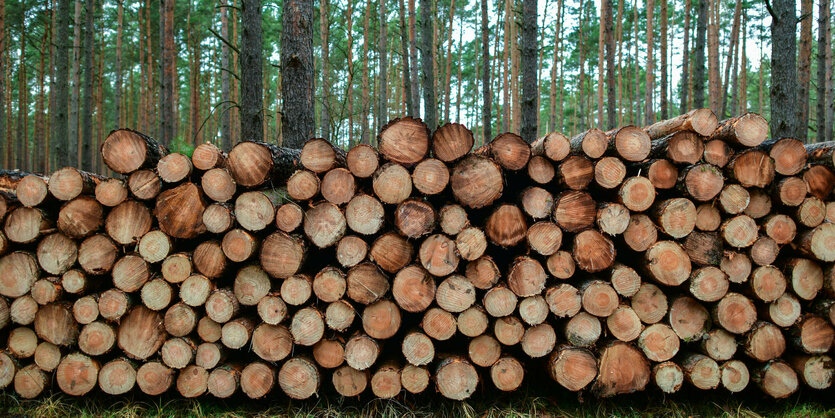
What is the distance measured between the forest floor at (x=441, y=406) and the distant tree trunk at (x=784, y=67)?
383 centimetres

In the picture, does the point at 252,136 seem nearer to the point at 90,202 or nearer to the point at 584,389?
the point at 90,202

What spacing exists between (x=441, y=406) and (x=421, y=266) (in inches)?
39.7

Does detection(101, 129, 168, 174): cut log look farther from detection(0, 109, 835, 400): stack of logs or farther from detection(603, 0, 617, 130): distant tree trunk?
detection(603, 0, 617, 130): distant tree trunk

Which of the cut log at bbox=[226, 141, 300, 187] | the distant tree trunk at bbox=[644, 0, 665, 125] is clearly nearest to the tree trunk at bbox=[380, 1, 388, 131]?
the distant tree trunk at bbox=[644, 0, 665, 125]

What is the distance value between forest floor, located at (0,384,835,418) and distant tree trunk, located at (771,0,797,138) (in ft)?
12.6

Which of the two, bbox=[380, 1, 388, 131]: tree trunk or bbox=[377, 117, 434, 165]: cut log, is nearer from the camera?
bbox=[377, 117, 434, 165]: cut log

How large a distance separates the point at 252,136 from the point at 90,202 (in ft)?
10.9

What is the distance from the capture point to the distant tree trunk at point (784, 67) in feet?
17.8

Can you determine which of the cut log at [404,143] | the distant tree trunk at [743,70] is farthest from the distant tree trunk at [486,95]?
Answer: the distant tree trunk at [743,70]

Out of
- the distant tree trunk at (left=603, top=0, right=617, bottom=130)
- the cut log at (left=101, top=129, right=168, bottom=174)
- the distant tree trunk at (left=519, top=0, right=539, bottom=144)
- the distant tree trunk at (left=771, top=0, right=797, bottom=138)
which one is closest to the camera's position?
the cut log at (left=101, top=129, right=168, bottom=174)

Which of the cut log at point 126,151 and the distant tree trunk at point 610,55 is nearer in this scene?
the cut log at point 126,151

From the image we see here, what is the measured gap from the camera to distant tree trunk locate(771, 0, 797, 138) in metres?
5.42

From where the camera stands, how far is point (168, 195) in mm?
2834

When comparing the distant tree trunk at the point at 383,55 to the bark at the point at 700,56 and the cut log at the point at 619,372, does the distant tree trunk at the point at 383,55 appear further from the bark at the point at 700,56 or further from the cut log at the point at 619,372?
the cut log at the point at 619,372
